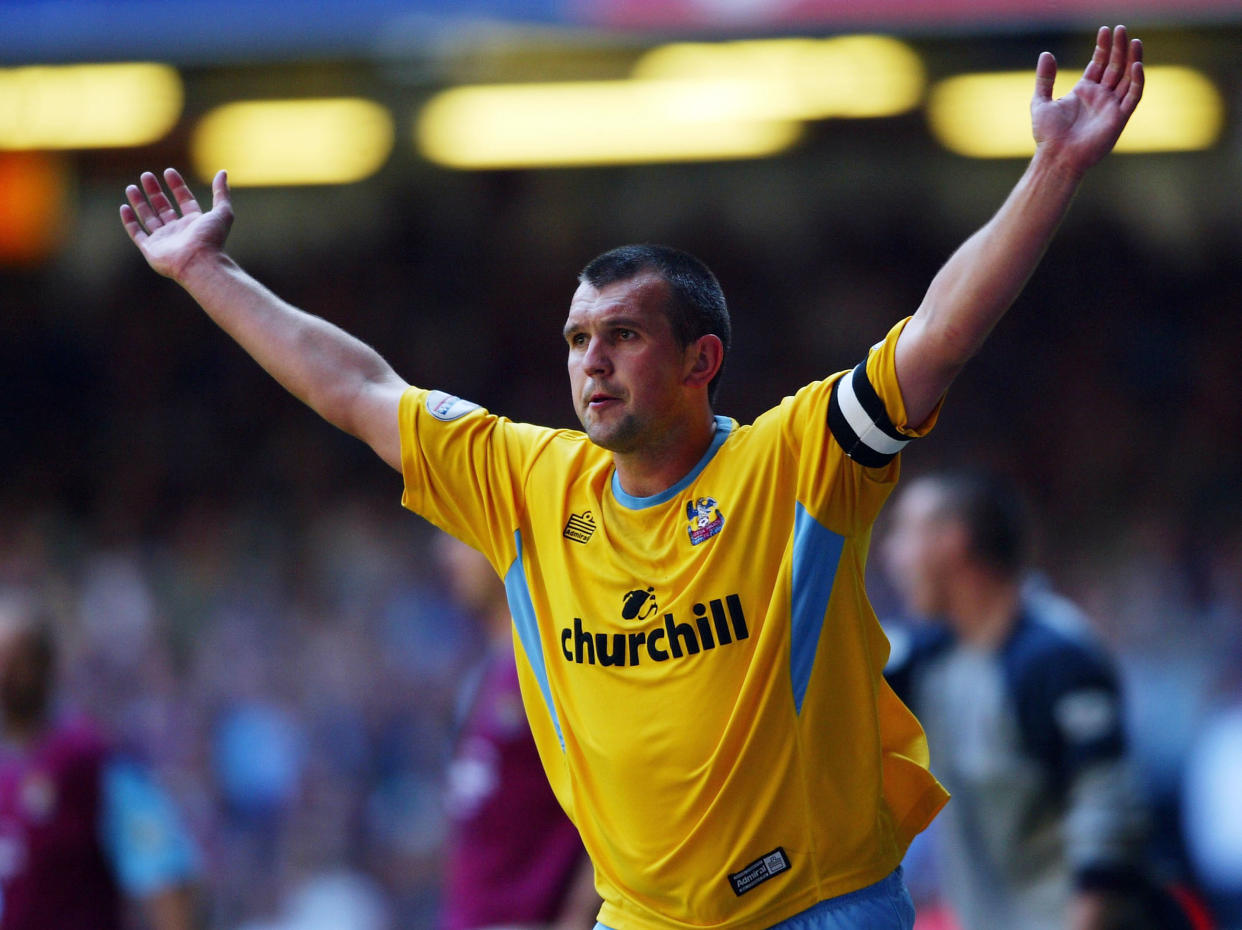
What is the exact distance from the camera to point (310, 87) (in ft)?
43.5

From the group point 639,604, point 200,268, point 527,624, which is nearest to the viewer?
point 639,604

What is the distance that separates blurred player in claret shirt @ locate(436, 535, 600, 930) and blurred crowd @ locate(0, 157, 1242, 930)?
424 centimetres

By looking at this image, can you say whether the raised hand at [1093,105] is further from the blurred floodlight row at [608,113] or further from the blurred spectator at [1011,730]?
the blurred floodlight row at [608,113]

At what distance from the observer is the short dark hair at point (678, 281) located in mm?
3303

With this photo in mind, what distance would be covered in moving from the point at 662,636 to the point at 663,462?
387 millimetres

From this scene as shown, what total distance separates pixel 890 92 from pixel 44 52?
6657mm

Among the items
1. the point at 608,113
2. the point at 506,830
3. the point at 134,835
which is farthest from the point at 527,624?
the point at 608,113

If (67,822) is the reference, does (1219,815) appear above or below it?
below

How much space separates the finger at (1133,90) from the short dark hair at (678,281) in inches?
34.1

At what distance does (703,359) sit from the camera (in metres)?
3.35

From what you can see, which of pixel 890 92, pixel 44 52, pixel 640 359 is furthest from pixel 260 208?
pixel 640 359

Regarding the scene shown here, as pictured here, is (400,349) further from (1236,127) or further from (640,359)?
(640,359)

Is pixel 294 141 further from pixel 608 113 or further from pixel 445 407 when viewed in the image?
pixel 445 407

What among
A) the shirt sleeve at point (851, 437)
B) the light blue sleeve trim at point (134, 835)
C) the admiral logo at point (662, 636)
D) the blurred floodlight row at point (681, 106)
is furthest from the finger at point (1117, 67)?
the blurred floodlight row at point (681, 106)
